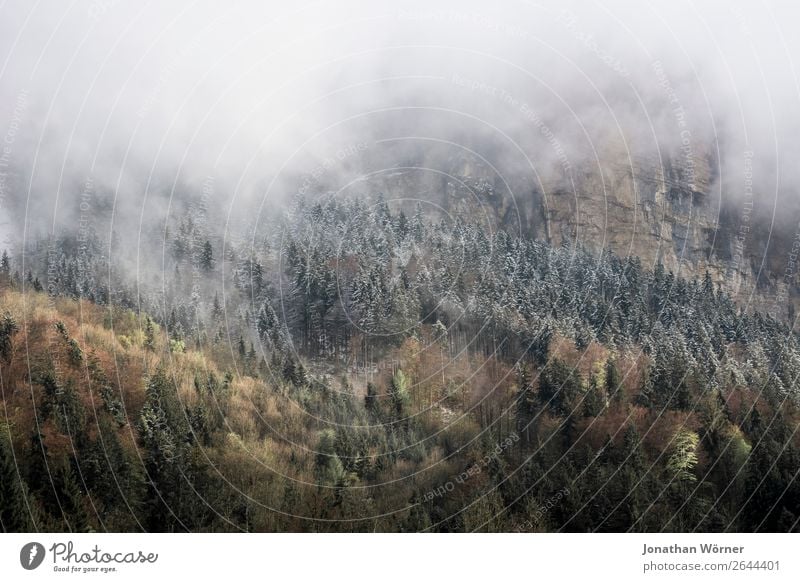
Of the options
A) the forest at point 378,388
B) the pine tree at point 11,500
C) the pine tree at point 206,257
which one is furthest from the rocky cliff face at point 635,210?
the pine tree at point 11,500

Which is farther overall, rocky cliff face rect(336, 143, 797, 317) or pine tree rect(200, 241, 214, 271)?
rocky cliff face rect(336, 143, 797, 317)

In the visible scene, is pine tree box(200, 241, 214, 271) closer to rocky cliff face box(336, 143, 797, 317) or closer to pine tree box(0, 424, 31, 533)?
rocky cliff face box(336, 143, 797, 317)

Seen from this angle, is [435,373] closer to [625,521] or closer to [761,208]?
[625,521]

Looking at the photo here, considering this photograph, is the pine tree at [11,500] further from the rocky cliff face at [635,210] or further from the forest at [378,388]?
the rocky cliff face at [635,210]

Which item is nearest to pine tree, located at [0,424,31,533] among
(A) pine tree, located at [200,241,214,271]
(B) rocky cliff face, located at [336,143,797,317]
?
(A) pine tree, located at [200,241,214,271]

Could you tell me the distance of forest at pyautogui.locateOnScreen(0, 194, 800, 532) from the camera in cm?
4647

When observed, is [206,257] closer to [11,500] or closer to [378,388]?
[378,388]

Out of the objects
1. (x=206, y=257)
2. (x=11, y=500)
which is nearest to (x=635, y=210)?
(x=206, y=257)

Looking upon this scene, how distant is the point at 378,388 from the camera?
75.2 m

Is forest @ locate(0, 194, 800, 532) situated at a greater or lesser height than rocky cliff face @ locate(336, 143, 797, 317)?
lesser

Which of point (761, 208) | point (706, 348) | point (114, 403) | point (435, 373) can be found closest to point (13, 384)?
point (114, 403)

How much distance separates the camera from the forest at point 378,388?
152 ft

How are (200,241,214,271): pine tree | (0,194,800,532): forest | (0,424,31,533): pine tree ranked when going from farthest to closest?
1. (200,241,214,271): pine tree
2. (0,194,800,532): forest
3. (0,424,31,533): pine tree

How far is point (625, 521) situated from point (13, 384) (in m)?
38.8
